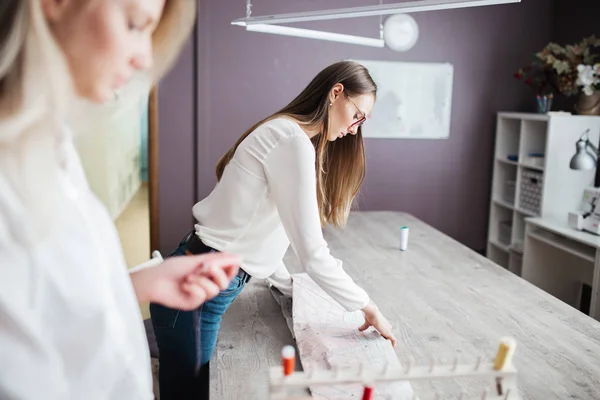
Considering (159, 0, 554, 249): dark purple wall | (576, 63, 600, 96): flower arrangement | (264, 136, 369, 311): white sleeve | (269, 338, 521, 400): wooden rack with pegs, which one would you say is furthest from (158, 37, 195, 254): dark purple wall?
(269, 338, 521, 400): wooden rack with pegs

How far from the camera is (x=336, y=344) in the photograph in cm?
144

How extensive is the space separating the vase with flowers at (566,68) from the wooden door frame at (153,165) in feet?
8.72

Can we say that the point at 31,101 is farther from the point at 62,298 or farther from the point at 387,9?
the point at 387,9

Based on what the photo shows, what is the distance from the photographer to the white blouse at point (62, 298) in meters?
0.55

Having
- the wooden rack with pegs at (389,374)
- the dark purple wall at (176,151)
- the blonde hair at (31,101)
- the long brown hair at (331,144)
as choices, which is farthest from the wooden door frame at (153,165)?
the blonde hair at (31,101)

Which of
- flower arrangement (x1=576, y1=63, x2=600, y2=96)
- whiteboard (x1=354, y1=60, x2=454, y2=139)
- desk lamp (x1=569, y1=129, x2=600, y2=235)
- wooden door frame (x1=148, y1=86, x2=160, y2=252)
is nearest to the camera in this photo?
desk lamp (x1=569, y1=129, x2=600, y2=235)

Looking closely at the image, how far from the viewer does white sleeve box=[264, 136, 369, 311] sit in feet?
4.26

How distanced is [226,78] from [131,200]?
1.12m

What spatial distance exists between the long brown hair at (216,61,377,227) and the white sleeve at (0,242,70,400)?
0.95 m

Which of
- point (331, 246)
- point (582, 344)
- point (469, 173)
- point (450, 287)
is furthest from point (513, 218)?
point (582, 344)

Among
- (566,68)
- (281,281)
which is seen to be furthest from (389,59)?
(281,281)

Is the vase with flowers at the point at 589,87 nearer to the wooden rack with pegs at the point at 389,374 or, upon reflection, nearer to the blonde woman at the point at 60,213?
the wooden rack with pegs at the point at 389,374

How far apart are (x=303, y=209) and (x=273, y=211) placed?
0.49 ft

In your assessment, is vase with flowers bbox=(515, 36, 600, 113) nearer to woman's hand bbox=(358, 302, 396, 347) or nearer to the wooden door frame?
the wooden door frame
